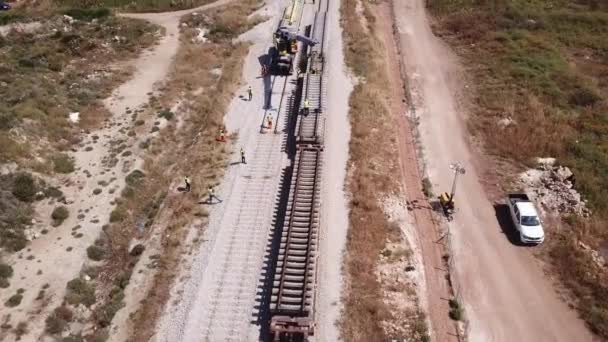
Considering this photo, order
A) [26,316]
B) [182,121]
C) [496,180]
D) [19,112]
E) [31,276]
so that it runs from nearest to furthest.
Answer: [26,316], [31,276], [496,180], [19,112], [182,121]

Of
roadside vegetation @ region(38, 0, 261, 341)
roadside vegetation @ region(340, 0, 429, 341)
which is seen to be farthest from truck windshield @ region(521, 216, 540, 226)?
roadside vegetation @ region(38, 0, 261, 341)

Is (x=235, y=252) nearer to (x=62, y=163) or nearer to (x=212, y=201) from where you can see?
(x=212, y=201)

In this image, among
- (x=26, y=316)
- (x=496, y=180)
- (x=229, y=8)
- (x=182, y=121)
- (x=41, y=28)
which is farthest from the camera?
(x=229, y=8)

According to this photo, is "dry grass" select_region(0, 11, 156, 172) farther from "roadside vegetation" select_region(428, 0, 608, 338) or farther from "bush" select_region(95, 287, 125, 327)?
"roadside vegetation" select_region(428, 0, 608, 338)

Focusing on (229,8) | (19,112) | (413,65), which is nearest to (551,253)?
(413,65)

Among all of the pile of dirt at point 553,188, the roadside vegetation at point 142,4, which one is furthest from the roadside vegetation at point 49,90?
the pile of dirt at point 553,188

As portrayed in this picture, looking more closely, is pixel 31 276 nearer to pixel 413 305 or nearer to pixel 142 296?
pixel 142 296

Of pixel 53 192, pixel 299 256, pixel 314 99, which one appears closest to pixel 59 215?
pixel 53 192
